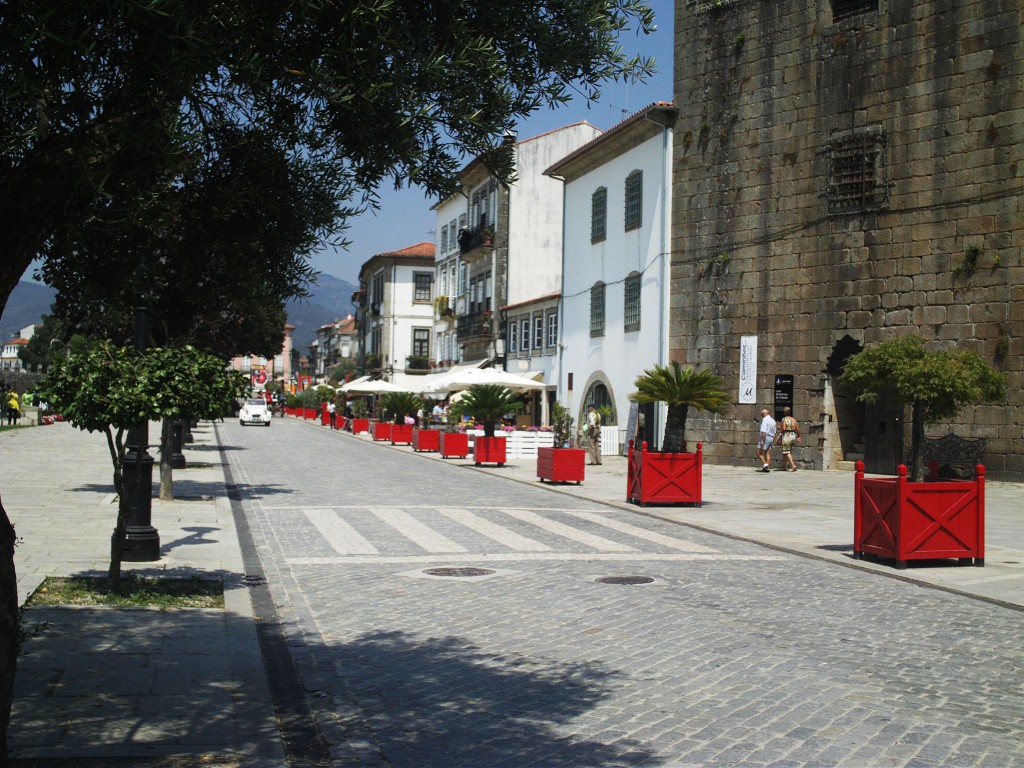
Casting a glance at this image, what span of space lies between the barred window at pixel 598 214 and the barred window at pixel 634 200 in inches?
83.2

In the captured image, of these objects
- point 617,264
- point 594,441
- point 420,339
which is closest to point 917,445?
point 594,441

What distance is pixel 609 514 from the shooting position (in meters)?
16.8

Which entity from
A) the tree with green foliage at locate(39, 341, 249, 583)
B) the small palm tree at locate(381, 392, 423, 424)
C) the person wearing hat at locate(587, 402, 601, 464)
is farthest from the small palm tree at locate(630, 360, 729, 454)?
the small palm tree at locate(381, 392, 423, 424)

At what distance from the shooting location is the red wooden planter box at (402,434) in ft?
130

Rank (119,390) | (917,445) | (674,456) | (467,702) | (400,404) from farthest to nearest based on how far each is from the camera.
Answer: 1. (400,404)
2. (674,456)
3. (917,445)
4. (119,390)
5. (467,702)

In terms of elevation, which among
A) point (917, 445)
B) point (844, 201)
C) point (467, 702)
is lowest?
point (467, 702)

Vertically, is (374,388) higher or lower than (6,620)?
higher

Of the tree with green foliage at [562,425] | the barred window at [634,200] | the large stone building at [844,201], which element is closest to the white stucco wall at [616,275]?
the barred window at [634,200]

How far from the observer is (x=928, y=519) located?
37.2 feet

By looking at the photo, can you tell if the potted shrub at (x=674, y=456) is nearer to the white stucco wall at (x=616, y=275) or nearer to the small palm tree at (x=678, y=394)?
the small palm tree at (x=678, y=394)

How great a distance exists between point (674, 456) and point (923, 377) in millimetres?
4305

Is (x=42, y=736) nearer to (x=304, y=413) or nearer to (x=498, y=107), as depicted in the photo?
(x=498, y=107)

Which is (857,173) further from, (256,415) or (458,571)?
(256,415)

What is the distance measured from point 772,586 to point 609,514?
671cm
